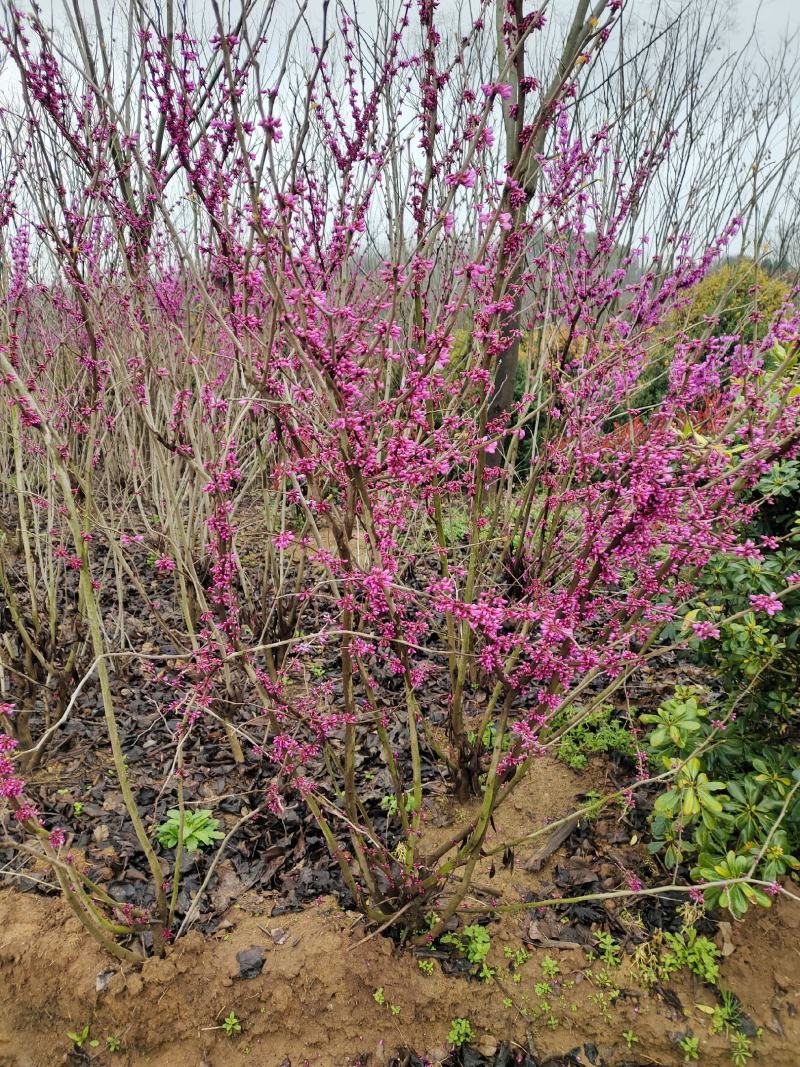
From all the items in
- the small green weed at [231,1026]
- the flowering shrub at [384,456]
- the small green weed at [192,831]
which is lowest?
the small green weed at [231,1026]

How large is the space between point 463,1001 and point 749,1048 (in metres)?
1.00

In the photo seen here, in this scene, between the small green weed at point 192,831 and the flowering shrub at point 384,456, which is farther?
the small green weed at point 192,831

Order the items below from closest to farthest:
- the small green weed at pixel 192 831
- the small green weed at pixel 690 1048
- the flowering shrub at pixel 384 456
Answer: the flowering shrub at pixel 384 456, the small green weed at pixel 690 1048, the small green weed at pixel 192 831

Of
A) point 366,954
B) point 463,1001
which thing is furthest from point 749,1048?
point 366,954

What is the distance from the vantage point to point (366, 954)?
2.37 m

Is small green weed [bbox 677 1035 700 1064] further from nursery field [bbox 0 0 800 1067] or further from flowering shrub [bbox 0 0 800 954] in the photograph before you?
flowering shrub [bbox 0 0 800 954]

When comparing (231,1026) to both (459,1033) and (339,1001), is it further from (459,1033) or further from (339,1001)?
(459,1033)

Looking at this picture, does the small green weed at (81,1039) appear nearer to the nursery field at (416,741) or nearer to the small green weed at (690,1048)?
the nursery field at (416,741)

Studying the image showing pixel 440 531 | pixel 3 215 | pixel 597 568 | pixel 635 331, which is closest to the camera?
pixel 597 568

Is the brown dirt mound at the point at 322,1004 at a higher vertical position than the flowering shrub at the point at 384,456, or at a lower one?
lower

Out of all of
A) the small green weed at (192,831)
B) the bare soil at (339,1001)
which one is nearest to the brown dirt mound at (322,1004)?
the bare soil at (339,1001)

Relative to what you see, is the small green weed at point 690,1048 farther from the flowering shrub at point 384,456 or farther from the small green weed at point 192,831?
the small green weed at point 192,831

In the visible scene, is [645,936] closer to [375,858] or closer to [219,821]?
[375,858]

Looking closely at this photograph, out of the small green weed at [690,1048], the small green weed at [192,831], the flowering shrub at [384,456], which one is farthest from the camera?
the small green weed at [192,831]
